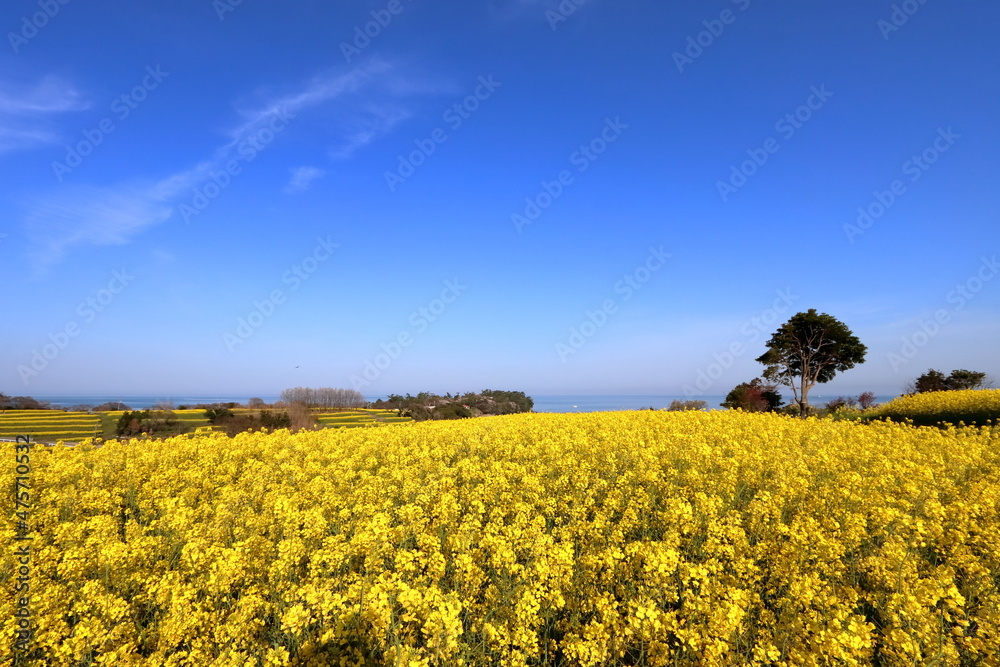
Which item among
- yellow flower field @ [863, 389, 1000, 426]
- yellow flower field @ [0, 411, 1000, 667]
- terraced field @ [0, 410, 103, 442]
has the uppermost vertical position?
yellow flower field @ [863, 389, 1000, 426]

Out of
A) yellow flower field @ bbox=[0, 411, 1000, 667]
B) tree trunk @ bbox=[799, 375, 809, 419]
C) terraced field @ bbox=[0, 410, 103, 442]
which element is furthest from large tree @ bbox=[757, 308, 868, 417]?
terraced field @ bbox=[0, 410, 103, 442]

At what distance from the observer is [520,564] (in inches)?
203

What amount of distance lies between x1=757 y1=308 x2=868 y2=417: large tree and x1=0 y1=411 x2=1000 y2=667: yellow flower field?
86.2 ft

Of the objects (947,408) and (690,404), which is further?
(690,404)

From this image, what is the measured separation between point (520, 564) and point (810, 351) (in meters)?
37.1

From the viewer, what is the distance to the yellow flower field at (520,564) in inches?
161

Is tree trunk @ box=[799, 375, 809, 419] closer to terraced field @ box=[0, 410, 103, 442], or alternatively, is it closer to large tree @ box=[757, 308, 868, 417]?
large tree @ box=[757, 308, 868, 417]

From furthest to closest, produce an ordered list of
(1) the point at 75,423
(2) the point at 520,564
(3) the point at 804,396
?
(1) the point at 75,423
(3) the point at 804,396
(2) the point at 520,564

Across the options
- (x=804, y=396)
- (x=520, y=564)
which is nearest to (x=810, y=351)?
(x=804, y=396)

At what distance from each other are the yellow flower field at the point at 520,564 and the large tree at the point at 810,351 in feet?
86.2

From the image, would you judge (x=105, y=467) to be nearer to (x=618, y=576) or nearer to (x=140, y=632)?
(x=140, y=632)

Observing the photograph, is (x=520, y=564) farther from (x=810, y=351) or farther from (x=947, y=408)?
(x=810, y=351)

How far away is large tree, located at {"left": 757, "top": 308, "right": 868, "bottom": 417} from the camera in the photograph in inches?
1298

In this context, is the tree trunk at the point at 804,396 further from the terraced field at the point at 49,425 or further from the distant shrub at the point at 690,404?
the terraced field at the point at 49,425
